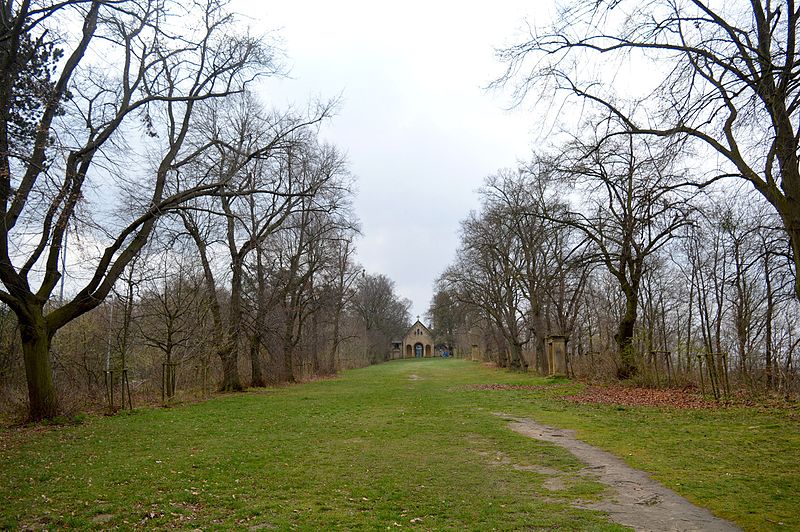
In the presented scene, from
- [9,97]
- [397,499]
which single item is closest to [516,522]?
[397,499]

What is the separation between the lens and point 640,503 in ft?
19.7

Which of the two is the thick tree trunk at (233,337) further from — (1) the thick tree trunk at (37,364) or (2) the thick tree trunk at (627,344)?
(2) the thick tree trunk at (627,344)

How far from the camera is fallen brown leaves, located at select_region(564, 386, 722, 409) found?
14962 mm

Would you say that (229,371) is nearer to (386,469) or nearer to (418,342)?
(386,469)

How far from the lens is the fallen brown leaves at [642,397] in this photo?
15.0m

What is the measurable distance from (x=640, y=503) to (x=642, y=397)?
1248 cm

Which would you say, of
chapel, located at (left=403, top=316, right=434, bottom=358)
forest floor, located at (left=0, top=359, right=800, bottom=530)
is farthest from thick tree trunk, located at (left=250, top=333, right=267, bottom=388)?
chapel, located at (left=403, top=316, right=434, bottom=358)

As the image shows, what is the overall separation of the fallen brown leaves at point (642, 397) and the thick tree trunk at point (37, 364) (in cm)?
1467

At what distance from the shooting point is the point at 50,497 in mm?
6328

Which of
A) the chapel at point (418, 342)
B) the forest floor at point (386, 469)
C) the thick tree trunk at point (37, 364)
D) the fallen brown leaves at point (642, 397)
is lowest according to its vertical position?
the chapel at point (418, 342)

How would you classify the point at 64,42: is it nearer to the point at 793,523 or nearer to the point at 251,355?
the point at 793,523

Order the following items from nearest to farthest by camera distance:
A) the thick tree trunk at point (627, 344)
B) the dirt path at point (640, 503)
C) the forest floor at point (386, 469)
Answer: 1. the dirt path at point (640, 503)
2. the forest floor at point (386, 469)
3. the thick tree trunk at point (627, 344)

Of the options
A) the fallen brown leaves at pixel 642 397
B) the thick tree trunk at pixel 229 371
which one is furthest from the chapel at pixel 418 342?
the fallen brown leaves at pixel 642 397

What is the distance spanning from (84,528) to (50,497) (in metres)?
1.50
